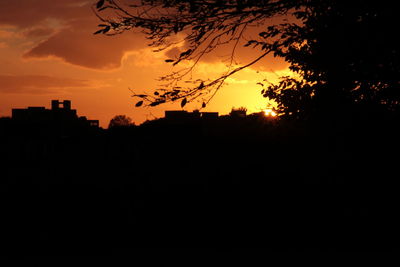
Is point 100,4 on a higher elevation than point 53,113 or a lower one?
lower

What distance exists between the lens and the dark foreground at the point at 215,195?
35.8ft

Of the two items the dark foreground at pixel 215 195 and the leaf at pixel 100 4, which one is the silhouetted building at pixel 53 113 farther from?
the leaf at pixel 100 4

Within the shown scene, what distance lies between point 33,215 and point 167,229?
12.5 ft

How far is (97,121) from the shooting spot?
78188 mm

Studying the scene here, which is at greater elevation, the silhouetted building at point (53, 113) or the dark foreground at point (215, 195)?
the silhouetted building at point (53, 113)

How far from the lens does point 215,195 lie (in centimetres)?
1416

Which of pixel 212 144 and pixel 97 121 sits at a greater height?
pixel 97 121

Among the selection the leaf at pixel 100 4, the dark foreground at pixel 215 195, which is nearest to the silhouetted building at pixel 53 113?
the dark foreground at pixel 215 195

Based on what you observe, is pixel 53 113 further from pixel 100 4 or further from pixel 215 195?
pixel 100 4

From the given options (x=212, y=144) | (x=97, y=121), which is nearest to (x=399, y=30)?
(x=212, y=144)

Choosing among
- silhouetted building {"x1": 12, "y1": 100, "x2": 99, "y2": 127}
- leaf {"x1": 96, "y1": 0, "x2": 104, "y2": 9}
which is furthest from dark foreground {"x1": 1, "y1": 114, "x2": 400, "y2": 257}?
silhouetted building {"x1": 12, "y1": 100, "x2": 99, "y2": 127}

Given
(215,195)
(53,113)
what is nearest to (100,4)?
(215,195)

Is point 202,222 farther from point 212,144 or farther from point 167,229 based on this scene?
point 212,144

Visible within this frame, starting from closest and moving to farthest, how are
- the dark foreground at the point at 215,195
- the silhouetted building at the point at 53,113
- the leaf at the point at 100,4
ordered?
1. the leaf at the point at 100,4
2. the dark foreground at the point at 215,195
3. the silhouetted building at the point at 53,113
